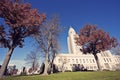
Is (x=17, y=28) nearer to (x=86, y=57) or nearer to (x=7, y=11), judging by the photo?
(x=7, y=11)

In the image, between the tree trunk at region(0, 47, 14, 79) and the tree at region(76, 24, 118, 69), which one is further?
the tree at region(76, 24, 118, 69)

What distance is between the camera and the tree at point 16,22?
1700 centimetres

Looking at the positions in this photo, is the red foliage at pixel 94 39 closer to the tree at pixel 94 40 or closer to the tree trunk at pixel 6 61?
the tree at pixel 94 40

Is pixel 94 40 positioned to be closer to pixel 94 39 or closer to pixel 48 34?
pixel 94 39

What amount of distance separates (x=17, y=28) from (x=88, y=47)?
2293cm

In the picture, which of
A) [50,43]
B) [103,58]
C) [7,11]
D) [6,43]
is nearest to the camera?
[7,11]

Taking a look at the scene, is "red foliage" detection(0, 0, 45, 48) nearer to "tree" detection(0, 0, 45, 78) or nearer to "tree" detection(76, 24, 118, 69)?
"tree" detection(0, 0, 45, 78)

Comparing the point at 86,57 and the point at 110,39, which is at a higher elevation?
the point at 86,57

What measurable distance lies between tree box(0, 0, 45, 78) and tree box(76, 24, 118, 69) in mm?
18401

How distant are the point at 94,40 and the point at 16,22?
22.5 m

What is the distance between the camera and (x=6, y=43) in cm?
1841

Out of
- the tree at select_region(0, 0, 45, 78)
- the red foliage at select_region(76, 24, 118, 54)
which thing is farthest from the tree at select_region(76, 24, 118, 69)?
the tree at select_region(0, 0, 45, 78)

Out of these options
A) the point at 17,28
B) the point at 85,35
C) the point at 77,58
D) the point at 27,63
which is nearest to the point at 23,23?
the point at 17,28

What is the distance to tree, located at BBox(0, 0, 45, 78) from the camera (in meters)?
17.0
